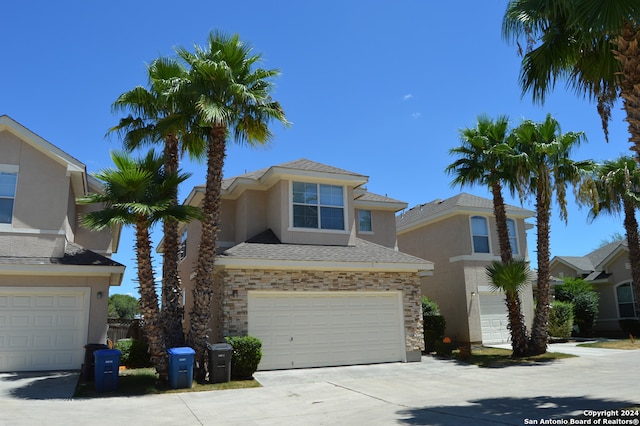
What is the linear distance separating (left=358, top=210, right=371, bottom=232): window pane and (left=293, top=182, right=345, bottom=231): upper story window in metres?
3.69

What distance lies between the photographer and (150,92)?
50.9ft

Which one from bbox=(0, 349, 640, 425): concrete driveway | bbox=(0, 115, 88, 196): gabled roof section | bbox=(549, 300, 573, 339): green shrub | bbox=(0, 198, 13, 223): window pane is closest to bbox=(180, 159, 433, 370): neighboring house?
bbox=(0, 349, 640, 425): concrete driveway

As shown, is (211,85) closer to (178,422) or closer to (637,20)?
(178,422)

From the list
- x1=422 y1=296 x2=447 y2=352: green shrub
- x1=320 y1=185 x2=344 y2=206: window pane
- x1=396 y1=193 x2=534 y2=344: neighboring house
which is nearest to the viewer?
x1=320 y1=185 x2=344 y2=206: window pane

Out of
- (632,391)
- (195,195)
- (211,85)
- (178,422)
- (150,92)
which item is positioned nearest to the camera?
(178,422)

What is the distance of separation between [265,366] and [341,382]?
10.3ft

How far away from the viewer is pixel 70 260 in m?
15.5

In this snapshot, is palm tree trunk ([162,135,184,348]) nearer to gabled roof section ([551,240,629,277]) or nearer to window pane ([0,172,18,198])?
window pane ([0,172,18,198])

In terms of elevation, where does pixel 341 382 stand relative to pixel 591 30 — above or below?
below

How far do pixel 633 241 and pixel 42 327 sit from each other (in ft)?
81.8

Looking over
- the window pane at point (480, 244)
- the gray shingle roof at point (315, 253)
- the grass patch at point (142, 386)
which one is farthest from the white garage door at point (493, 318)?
the grass patch at point (142, 386)

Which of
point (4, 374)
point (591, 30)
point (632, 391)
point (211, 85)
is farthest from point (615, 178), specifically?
point (4, 374)

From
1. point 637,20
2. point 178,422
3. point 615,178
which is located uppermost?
point 615,178

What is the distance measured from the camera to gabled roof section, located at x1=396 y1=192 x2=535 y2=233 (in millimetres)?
23938
